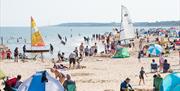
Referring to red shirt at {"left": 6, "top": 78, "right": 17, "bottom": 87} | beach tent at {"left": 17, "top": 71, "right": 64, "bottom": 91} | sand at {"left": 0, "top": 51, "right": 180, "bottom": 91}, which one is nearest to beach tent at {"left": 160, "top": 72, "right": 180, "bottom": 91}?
beach tent at {"left": 17, "top": 71, "right": 64, "bottom": 91}

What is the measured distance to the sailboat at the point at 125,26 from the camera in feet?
115

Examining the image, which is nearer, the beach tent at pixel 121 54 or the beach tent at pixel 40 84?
the beach tent at pixel 40 84

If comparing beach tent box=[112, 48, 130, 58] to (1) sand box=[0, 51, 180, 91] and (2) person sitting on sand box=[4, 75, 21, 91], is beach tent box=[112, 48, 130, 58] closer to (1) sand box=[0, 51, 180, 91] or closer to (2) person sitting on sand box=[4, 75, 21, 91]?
(1) sand box=[0, 51, 180, 91]

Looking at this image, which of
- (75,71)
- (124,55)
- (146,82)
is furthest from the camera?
(124,55)

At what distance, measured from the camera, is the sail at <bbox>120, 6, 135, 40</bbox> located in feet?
115

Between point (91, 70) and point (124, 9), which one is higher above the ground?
point (124, 9)

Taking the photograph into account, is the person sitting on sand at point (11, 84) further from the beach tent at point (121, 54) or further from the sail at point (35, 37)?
the beach tent at point (121, 54)

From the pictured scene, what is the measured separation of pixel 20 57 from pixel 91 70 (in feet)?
39.0

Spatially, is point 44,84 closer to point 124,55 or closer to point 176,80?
point 176,80

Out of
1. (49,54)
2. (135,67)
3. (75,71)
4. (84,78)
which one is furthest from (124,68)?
(49,54)

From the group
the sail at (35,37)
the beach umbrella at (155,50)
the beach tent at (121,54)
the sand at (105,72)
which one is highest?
the sail at (35,37)

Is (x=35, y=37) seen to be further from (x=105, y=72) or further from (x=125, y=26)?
(x=105, y=72)

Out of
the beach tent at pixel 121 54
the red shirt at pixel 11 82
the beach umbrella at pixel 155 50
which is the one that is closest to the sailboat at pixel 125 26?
the beach tent at pixel 121 54

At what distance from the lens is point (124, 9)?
3572 cm
